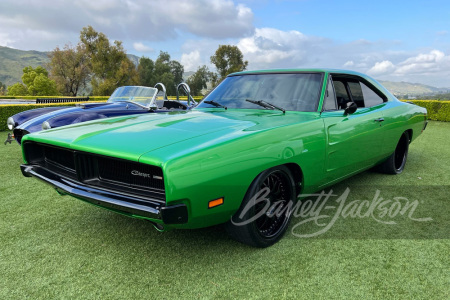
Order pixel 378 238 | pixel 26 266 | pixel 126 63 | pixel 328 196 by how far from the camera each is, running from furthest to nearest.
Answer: pixel 126 63
pixel 328 196
pixel 378 238
pixel 26 266

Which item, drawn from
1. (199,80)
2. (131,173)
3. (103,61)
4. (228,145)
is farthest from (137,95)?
(199,80)

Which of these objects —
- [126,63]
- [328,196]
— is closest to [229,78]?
[328,196]

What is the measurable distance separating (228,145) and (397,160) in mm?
3475

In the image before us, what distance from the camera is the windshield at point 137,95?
6270 mm

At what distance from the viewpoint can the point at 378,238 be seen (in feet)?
8.48

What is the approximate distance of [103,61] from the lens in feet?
126

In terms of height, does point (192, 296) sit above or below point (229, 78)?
below

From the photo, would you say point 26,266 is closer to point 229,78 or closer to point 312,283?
point 312,283

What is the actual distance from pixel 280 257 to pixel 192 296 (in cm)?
72

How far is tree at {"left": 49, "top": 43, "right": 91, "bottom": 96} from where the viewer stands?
4028cm

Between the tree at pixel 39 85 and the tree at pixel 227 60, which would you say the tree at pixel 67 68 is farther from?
the tree at pixel 227 60

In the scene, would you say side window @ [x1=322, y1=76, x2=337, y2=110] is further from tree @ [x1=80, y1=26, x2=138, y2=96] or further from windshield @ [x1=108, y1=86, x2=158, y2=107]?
tree @ [x1=80, y1=26, x2=138, y2=96]

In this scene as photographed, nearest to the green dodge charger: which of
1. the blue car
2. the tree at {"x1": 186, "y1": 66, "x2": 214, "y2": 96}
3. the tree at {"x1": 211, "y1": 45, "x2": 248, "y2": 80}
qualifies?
the blue car

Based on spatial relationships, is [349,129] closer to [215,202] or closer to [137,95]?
[215,202]
